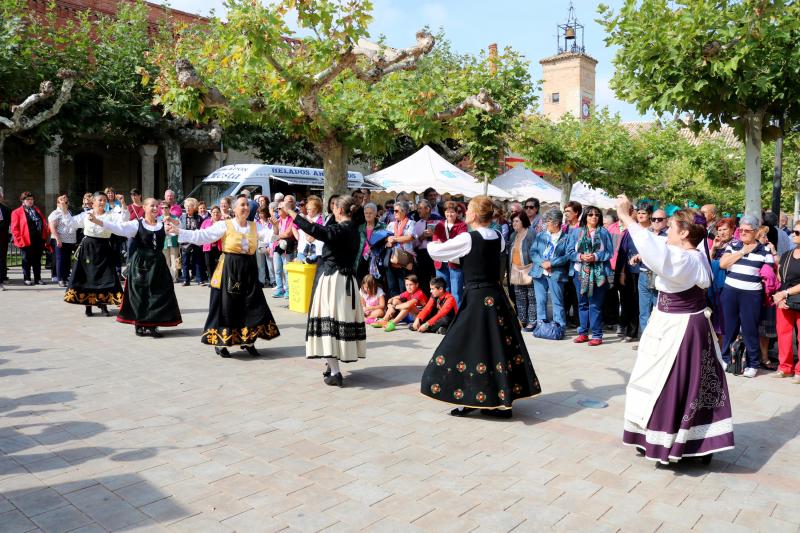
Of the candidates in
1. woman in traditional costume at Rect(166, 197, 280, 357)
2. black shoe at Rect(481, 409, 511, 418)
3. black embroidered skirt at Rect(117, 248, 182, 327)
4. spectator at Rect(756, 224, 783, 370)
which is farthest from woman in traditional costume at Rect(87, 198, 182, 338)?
spectator at Rect(756, 224, 783, 370)

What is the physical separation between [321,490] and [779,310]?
553 cm

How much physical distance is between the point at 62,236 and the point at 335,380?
381 inches

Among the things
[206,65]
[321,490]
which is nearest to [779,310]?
[321,490]

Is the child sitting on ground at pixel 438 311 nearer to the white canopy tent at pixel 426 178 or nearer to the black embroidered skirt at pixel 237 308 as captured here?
the black embroidered skirt at pixel 237 308

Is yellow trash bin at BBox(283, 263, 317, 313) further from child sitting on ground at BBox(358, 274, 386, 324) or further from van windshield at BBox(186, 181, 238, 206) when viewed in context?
van windshield at BBox(186, 181, 238, 206)

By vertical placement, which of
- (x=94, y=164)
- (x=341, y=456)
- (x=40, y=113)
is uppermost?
(x=40, y=113)

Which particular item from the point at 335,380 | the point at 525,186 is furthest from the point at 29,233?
the point at 525,186

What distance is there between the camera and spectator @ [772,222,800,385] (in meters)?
7.19

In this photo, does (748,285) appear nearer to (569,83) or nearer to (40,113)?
(40,113)

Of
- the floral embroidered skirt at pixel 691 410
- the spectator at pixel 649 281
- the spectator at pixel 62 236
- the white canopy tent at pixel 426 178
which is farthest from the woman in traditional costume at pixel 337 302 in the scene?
the white canopy tent at pixel 426 178

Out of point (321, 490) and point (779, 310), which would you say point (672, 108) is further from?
point (321, 490)

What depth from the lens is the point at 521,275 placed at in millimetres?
10055

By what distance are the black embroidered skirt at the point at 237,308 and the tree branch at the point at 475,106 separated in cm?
561

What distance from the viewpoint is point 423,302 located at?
10422 mm
